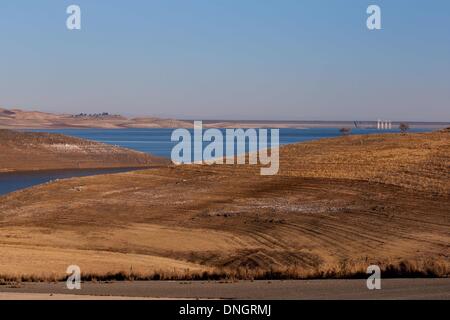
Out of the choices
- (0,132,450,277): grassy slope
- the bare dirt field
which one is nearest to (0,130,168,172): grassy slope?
(0,132,450,277): grassy slope

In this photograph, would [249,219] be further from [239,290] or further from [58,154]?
[58,154]

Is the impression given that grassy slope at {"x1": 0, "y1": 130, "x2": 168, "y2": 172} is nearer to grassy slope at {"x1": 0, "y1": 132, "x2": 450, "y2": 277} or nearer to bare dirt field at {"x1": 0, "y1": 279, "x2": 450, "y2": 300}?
grassy slope at {"x1": 0, "y1": 132, "x2": 450, "y2": 277}

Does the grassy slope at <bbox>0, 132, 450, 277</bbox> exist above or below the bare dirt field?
below

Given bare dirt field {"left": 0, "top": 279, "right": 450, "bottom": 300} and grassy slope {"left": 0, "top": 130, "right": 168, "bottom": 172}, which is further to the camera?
grassy slope {"left": 0, "top": 130, "right": 168, "bottom": 172}

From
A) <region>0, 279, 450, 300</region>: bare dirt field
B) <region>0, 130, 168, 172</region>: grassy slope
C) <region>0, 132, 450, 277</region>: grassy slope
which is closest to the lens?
<region>0, 279, 450, 300</region>: bare dirt field

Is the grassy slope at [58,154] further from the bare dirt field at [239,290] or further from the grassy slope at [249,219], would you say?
the bare dirt field at [239,290]

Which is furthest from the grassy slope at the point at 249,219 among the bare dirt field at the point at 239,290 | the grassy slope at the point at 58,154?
the grassy slope at the point at 58,154
